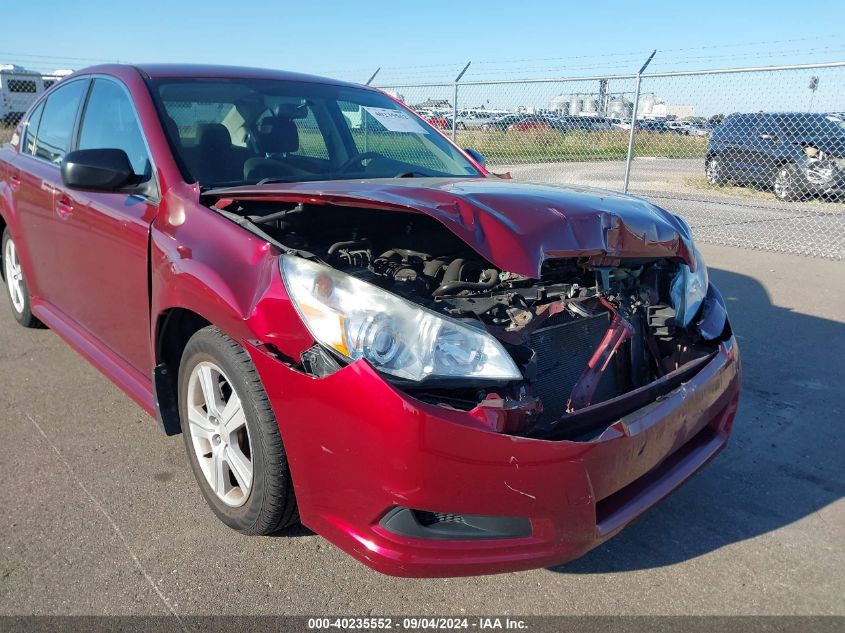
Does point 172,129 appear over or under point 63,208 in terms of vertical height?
over

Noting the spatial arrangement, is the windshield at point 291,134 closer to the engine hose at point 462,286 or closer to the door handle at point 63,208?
the door handle at point 63,208

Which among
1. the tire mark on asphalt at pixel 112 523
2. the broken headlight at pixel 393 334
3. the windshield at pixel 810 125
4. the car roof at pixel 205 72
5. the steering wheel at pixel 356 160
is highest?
the car roof at pixel 205 72

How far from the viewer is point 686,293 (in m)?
2.84

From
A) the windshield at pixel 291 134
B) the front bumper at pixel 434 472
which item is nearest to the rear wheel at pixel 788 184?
the windshield at pixel 291 134

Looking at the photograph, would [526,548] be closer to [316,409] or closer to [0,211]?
[316,409]

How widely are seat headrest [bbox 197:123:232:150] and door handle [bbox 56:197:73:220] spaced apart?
889 mm

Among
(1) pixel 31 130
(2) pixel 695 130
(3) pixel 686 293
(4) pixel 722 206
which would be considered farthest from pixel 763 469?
(4) pixel 722 206

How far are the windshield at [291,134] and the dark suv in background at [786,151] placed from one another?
861 cm

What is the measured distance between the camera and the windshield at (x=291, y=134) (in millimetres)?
3018

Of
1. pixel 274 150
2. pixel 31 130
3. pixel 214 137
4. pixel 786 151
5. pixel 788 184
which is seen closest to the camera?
pixel 214 137

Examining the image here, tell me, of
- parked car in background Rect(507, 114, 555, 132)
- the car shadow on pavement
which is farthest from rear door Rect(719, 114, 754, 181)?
the car shadow on pavement

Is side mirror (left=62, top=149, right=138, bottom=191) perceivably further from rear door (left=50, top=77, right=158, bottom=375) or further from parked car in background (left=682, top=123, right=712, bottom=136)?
parked car in background (left=682, top=123, right=712, bottom=136)

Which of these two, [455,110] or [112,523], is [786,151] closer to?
[455,110]

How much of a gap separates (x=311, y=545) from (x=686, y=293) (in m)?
1.80
